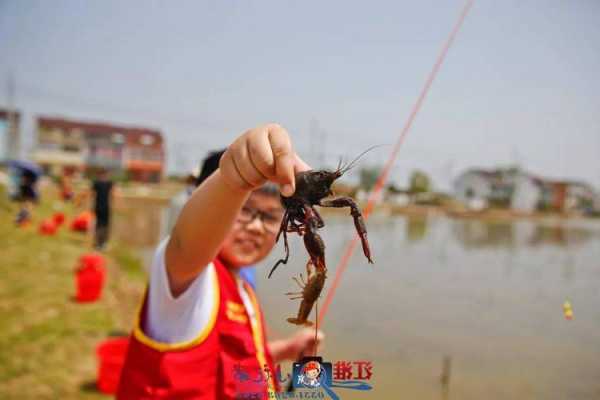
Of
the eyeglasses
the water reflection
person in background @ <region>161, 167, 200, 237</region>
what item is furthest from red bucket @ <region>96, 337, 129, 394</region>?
the water reflection

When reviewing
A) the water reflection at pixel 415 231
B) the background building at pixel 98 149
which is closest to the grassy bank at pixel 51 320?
the water reflection at pixel 415 231

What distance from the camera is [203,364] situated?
187cm

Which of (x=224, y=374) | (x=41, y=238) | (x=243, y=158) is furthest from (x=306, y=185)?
(x=41, y=238)

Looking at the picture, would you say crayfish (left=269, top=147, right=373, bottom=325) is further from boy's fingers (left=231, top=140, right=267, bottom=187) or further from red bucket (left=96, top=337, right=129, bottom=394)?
red bucket (left=96, top=337, right=129, bottom=394)

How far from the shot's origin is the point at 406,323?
909 cm

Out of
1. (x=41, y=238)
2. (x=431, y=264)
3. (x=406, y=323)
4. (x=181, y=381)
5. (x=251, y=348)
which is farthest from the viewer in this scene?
(x=431, y=264)

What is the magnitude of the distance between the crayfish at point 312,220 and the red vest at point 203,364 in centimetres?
67

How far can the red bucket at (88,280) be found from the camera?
7.26 meters

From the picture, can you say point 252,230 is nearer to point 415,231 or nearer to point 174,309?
point 174,309

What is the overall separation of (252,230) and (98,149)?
6361 cm

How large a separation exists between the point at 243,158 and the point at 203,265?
2.16ft

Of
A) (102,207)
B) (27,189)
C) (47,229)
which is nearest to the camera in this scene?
(102,207)

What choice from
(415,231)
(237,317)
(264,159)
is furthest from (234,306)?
(415,231)

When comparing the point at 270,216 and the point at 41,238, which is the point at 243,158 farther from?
the point at 41,238
